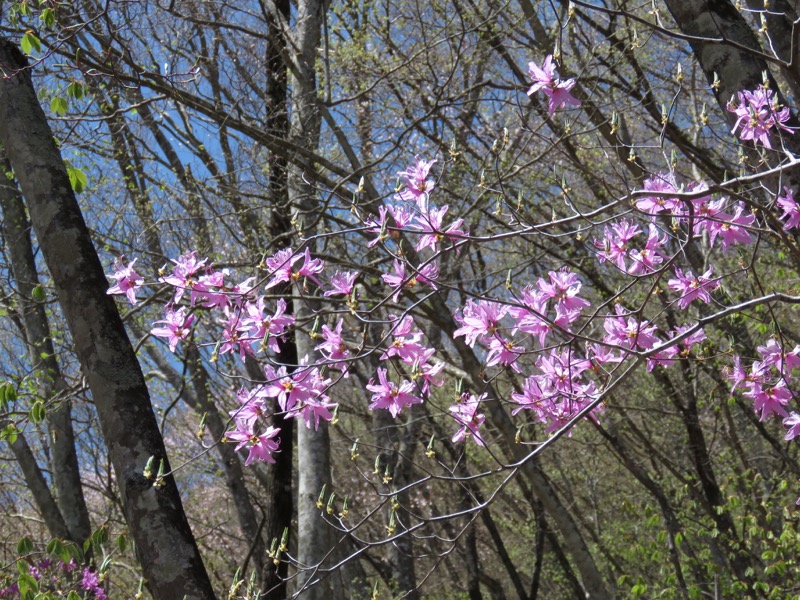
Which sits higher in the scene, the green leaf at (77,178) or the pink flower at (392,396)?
the green leaf at (77,178)

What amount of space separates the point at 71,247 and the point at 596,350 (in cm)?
190

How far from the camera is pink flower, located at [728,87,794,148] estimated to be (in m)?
2.65

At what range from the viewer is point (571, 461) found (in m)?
11.1

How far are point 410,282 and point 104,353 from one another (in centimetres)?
100

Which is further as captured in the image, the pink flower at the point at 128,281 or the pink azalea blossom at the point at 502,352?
the pink flower at the point at 128,281

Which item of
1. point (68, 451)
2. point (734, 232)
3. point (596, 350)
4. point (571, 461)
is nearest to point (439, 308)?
point (596, 350)

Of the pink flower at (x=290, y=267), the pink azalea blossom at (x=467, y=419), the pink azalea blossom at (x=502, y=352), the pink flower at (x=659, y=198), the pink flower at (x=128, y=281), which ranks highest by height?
the pink flower at (x=128, y=281)

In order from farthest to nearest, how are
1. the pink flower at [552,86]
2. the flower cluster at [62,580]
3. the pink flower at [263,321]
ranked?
the flower cluster at [62,580] → the pink flower at [263,321] → the pink flower at [552,86]

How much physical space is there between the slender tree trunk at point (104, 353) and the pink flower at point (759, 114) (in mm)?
2172

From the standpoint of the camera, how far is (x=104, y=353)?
251cm

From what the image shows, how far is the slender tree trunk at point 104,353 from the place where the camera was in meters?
2.30

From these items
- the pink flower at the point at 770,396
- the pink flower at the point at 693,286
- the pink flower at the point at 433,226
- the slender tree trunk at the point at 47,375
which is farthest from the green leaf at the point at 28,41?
the slender tree trunk at the point at 47,375

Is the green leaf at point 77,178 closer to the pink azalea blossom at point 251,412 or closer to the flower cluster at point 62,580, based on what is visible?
the pink azalea blossom at point 251,412

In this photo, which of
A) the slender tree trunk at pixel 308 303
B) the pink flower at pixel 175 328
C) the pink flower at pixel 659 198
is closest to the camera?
the pink flower at pixel 659 198
